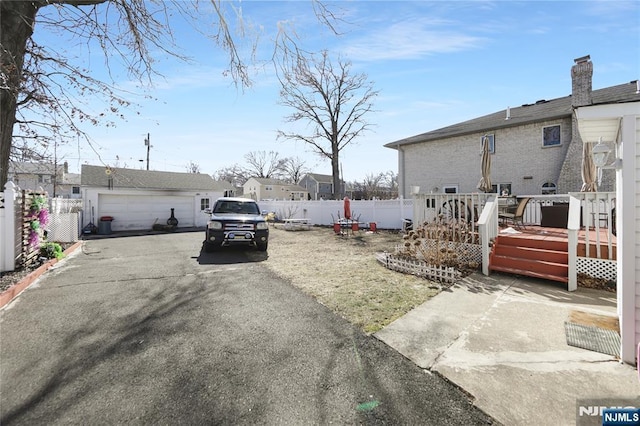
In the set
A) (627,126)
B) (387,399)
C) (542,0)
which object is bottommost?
(387,399)

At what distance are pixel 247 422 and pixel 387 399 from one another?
1.13m

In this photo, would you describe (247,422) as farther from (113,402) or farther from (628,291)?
(628,291)

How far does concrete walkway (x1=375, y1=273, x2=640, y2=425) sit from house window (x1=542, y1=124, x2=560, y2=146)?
1317 centimetres

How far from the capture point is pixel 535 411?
2.14 m

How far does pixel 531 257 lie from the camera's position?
592cm

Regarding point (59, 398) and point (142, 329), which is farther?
point (142, 329)

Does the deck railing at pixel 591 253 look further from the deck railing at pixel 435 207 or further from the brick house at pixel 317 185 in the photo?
the brick house at pixel 317 185

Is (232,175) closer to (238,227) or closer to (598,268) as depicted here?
(238,227)

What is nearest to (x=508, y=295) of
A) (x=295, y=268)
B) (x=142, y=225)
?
(x=295, y=268)

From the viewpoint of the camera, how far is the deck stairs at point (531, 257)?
17.8ft

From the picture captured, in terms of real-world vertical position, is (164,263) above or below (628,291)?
below

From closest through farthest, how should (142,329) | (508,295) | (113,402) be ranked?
1. (113,402)
2. (142,329)
3. (508,295)

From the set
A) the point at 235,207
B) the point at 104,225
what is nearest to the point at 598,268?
the point at 235,207

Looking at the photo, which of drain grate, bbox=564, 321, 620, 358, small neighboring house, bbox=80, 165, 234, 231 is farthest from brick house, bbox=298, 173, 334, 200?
drain grate, bbox=564, 321, 620, 358
